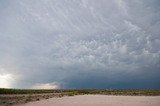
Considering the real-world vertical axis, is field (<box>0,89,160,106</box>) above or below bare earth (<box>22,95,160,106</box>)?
above

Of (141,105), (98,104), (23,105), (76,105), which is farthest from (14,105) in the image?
(141,105)

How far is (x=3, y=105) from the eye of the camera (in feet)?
85.1

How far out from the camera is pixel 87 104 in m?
25.2

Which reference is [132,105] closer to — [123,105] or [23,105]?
[123,105]

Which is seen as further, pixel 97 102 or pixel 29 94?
pixel 29 94

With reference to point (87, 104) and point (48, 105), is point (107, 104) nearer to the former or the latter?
point (87, 104)

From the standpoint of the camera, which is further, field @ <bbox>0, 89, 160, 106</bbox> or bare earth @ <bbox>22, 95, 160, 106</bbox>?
field @ <bbox>0, 89, 160, 106</bbox>

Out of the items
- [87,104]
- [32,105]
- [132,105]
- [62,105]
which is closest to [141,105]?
[132,105]

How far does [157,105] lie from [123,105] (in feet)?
10.8

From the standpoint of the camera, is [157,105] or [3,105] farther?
[3,105]

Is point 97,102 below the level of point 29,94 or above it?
below

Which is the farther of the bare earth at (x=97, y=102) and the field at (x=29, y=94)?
the field at (x=29, y=94)

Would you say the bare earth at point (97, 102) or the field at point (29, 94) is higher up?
the field at point (29, 94)

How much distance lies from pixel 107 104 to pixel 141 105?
10.9 feet
